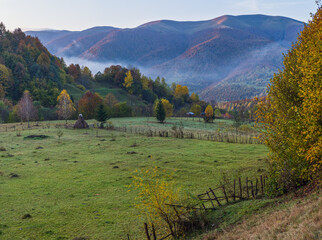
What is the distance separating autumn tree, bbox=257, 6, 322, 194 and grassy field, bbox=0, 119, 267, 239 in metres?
4.62

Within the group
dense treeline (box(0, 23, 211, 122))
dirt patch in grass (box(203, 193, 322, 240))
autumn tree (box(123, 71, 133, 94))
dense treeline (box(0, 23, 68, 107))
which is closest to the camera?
dirt patch in grass (box(203, 193, 322, 240))

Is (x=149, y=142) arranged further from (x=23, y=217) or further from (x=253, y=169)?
(x=23, y=217)

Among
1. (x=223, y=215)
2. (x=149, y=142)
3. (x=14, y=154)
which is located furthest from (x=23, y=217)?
(x=149, y=142)

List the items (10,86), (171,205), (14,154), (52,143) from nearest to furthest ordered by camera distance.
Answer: (171,205)
(14,154)
(52,143)
(10,86)

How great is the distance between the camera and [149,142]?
163 feet

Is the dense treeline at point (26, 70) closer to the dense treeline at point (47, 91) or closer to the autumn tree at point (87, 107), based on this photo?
the dense treeline at point (47, 91)

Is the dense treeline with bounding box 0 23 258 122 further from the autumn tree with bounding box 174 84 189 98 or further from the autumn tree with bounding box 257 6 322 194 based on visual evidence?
the autumn tree with bounding box 257 6 322 194

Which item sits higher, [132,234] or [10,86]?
[10,86]

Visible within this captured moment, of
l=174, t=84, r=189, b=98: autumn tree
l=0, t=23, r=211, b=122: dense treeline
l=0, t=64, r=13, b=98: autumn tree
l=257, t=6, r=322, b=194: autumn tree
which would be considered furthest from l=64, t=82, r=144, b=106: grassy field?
l=257, t=6, r=322, b=194: autumn tree

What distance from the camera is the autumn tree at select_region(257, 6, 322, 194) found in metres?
14.4

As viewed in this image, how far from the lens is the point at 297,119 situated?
15.9 meters

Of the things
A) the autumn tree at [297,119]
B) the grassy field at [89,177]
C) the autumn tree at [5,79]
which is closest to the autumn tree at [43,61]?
the autumn tree at [5,79]

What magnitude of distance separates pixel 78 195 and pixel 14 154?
22.5 metres

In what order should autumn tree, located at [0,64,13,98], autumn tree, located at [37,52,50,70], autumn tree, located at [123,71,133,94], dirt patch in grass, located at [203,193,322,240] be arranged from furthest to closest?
autumn tree, located at [123,71,133,94]
autumn tree, located at [37,52,50,70]
autumn tree, located at [0,64,13,98]
dirt patch in grass, located at [203,193,322,240]
